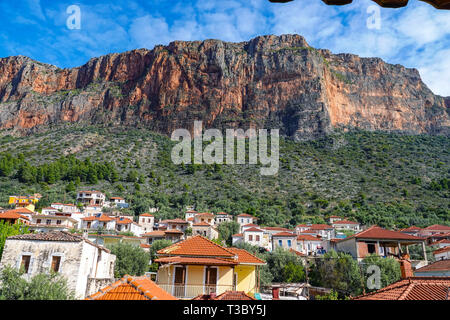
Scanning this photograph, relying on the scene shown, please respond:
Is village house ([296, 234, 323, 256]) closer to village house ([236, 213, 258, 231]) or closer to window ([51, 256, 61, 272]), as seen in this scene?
village house ([236, 213, 258, 231])

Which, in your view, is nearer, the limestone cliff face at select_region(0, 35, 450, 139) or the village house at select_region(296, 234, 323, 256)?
the village house at select_region(296, 234, 323, 256)

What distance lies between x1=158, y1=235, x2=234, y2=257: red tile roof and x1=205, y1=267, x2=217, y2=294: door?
734mm

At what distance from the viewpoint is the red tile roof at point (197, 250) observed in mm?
15809

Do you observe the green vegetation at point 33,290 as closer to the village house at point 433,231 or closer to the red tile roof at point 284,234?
the red tile roof at point 284,234

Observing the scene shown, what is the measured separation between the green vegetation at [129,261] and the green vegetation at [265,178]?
30.2 metres

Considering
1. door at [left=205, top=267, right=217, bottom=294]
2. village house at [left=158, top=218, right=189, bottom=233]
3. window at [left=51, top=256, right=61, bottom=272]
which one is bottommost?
door at [left=205, top=267, right=217, bottom=294]

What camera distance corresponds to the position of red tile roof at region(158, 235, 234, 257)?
51.9ft

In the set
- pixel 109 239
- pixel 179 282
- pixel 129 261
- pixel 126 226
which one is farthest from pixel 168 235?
pixel 179 282

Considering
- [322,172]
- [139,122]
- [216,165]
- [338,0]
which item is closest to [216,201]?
[216,165]

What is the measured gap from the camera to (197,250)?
636 inches

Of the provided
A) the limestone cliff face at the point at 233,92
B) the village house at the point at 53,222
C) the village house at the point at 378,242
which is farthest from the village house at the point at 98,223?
the limestone cliff face at the point at 233,92

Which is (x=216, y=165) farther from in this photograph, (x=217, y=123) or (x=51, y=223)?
(x=51, y=223)

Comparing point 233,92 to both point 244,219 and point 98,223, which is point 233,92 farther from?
point 98,223

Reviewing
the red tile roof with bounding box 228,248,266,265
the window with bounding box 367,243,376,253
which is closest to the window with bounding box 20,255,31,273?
the red tile roof with bounding box 228,248,266,265
